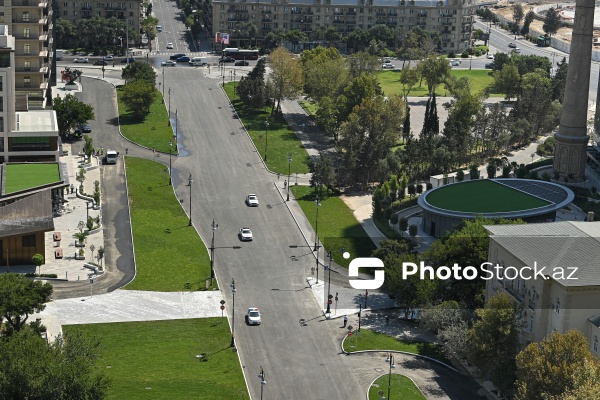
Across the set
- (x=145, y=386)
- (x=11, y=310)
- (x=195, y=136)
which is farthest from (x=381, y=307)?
(x=195, y=136)

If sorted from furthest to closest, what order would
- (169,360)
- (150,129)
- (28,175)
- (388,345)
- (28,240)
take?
1. (150,129)
2. (28,175)
3. (28,240)
4. (388,345)
5. (169,360)

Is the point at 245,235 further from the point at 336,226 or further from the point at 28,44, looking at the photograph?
the point at 28,44

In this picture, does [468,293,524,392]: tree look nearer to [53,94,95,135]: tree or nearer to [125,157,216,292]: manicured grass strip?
[125,157,216,292]: manicured grass strip

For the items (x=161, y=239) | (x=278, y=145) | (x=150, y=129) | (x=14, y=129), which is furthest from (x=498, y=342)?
(x=150, y=129)

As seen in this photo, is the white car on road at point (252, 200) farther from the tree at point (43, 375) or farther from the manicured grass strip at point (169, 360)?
the tree at point (43, 375)

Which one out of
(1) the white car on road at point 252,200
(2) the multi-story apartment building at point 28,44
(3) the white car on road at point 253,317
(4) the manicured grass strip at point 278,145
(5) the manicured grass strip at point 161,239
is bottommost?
(3) the white car on road at point 253,317

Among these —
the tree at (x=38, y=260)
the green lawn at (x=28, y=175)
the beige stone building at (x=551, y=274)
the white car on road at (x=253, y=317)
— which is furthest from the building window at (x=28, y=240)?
the beige stone building at (x=551, y=274)

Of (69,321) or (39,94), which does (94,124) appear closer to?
(39,94)
